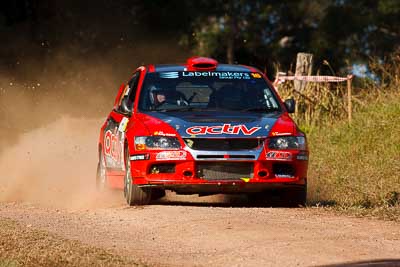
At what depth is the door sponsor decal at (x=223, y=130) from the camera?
1248cm

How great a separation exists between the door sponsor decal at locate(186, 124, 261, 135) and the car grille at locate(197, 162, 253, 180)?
0.32 metres

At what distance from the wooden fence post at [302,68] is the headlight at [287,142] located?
406 inches

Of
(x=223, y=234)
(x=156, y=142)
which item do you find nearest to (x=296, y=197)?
(x=156, y=142)

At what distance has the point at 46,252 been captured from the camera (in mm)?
9430

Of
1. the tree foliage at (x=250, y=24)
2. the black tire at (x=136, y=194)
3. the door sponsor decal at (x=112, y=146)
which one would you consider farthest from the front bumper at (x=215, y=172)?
the tree foliage at (x=250, y=24)

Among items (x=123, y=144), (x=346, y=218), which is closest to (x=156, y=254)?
(x=346, y=218)

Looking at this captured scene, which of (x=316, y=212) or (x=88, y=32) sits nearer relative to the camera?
(x=316, y=212)

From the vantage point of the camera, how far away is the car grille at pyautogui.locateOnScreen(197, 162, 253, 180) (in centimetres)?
1244

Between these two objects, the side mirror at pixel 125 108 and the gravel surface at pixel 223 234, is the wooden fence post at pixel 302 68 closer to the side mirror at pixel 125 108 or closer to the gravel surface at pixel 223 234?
the side mirror at pixel 125 108

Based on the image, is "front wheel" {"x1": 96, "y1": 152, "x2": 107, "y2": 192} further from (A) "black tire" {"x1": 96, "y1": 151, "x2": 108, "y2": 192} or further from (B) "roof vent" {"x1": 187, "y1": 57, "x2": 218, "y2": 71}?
(B) "roof vent" {"x1": 187, "y1": 57, "x2": 218, "y2": 71}

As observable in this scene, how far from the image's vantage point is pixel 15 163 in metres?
18.9

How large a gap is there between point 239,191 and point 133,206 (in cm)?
113

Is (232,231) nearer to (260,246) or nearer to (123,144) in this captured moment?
(260,246)

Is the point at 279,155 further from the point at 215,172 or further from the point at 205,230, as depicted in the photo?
the point at 205,230
